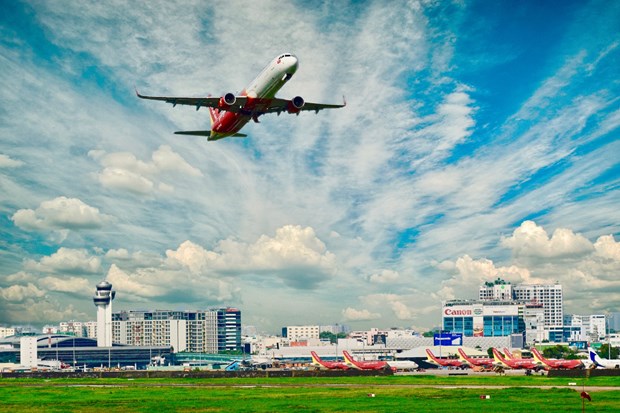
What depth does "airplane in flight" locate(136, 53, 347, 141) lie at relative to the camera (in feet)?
279

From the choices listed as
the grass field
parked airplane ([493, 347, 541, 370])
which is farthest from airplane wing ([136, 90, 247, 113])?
parked airplane ([493, 347, 541, 370])

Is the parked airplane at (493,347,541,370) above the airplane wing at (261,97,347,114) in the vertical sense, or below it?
below

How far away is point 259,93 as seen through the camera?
292 feet

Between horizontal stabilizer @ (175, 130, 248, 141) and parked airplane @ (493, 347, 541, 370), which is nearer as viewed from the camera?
horizontal stabilizer @ (175, 130, 248, 141)

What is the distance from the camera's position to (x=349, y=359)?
188125mm

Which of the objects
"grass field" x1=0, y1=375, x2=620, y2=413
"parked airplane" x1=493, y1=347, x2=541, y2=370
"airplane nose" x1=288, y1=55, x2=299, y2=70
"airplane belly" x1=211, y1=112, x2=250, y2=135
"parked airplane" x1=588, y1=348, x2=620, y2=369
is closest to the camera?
"grass field" x1=0, y1=375, x2=620, y2=413

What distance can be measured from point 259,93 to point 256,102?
2342mm

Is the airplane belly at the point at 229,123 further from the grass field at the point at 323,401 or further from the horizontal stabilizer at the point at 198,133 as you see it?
the grass field at the point at 323,401

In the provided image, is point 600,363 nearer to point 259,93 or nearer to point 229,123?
point 229,123

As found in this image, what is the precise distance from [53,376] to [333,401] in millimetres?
127881

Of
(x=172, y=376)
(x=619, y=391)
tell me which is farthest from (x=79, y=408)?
(x=172, y=376)

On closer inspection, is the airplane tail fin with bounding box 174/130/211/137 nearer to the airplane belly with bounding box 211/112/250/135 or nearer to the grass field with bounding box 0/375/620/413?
the airplane belly with bounding box 211/112/250/135

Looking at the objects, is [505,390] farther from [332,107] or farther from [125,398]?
[125,398]

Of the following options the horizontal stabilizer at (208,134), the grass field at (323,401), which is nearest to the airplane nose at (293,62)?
the horizontal stabilizer at (208,134)
